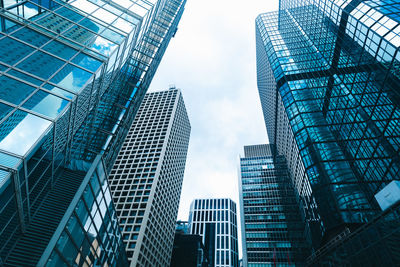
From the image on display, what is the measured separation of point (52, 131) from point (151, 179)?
58.9m

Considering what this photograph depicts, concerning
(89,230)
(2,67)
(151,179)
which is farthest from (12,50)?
(151,179)

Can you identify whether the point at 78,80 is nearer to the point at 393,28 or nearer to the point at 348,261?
the point at 348,261

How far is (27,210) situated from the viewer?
11203 mm

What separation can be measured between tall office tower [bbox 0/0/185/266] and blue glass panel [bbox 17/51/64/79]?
1.8 inches

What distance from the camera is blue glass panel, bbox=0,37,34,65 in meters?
11.1

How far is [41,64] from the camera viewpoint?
12180mm

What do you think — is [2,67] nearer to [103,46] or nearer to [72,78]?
[72,78]

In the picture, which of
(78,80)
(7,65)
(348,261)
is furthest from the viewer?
(348,261)

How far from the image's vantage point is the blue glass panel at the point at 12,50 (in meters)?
11.1

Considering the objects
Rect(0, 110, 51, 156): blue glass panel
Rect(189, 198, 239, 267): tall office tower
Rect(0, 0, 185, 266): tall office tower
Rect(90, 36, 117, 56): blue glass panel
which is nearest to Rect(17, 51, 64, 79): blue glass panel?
Rect(0, 0, 185, 266): tall office tower

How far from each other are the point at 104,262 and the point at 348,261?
2331 cm

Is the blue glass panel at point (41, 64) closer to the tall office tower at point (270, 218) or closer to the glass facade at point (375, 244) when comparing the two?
the glass facade at point (375, 244)

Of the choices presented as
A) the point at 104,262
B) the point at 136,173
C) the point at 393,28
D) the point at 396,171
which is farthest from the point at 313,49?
the point at 104,262

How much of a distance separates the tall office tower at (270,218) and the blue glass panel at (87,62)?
77113 millimetres
